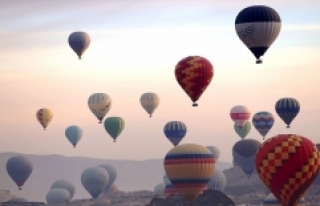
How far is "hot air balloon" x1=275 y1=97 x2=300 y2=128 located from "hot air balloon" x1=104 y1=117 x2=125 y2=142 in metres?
25.8

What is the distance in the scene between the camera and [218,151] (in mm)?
195375

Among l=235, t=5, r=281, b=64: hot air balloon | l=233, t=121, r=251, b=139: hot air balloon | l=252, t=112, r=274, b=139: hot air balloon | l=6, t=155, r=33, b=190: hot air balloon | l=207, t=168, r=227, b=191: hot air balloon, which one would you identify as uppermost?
l=235, t=5, r=281, b=64: hot air balloon

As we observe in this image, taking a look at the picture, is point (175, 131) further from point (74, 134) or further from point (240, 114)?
Answer: point (74, 134)

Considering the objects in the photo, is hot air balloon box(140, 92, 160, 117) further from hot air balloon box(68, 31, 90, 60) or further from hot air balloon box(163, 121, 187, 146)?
hot air balloon box(68, 31, 90, 60)

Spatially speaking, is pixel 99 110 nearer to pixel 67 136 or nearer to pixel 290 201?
pixel 67 136

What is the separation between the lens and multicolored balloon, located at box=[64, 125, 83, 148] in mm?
185500

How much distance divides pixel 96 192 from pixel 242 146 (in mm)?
26415

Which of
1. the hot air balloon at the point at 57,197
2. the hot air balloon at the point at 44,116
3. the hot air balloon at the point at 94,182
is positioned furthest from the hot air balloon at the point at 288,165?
the hot air balloon at the point at 57,197

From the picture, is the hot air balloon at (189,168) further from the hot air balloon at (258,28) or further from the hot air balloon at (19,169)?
the hot air balloon at (19,169)

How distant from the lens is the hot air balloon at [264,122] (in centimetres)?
16150

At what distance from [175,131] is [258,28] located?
5572 centimetres

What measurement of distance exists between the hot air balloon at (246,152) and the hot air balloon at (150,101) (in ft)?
66.5

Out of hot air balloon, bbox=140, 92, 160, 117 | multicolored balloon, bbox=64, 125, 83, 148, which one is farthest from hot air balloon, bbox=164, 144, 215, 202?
multicolored balloon, bbox=64, 125, 83, 148

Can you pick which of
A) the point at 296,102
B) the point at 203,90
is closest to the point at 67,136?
the point at 296,102
